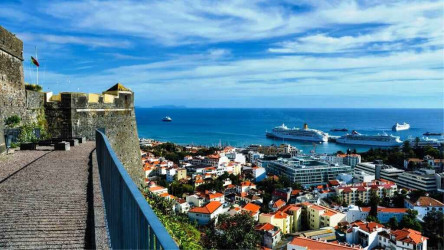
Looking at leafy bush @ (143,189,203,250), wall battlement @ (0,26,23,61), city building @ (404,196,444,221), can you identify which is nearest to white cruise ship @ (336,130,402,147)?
city building @ (404,196,444,221)

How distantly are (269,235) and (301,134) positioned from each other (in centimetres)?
6001

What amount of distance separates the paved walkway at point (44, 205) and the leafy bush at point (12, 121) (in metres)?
2.93

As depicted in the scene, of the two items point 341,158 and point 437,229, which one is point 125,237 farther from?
point 341,158

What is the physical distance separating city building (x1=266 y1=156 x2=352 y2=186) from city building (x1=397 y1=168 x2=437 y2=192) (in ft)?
25.3

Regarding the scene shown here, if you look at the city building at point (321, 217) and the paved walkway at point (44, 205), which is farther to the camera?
the city building at point (321, 217)

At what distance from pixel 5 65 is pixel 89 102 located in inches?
83.8

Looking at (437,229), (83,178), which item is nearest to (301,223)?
(437,229)

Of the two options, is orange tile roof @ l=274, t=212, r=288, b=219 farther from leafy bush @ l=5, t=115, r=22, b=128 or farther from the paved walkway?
the paved walkway

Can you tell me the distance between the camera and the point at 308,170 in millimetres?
43344

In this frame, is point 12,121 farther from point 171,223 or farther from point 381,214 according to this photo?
point 381,214

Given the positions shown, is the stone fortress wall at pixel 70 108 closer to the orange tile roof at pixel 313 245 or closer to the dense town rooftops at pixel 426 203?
the orange tile roof at pixel 313 245

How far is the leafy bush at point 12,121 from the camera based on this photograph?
7.65 meters

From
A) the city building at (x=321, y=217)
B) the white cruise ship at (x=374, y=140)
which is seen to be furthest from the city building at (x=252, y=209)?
the white cruise ship at (x=374, y=140)

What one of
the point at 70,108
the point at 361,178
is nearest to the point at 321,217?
the point at 361,178
